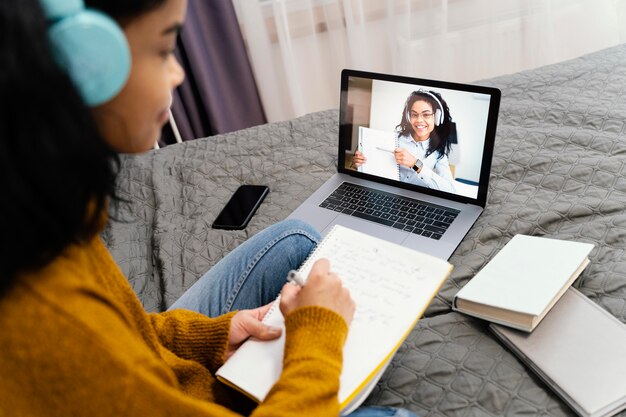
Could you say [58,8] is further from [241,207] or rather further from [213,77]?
[213,77]

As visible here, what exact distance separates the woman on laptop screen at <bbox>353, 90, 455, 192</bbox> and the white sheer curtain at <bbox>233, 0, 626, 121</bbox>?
1.21 metres

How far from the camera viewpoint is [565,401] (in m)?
0.71

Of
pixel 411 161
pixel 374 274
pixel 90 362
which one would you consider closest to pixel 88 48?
pixel 90 362

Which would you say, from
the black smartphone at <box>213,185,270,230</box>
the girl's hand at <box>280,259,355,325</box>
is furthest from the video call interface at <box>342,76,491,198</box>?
the girl's hand at <box>280,259,355,325</box>

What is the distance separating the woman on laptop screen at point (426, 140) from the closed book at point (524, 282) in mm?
255

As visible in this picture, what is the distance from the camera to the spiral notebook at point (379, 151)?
3.86ft

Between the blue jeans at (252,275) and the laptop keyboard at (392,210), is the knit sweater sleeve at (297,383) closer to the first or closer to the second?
the blue jeans at (252,275)

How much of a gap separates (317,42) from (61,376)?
2036 mm

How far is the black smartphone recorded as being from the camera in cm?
124

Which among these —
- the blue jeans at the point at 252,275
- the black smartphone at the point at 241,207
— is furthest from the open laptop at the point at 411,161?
the blue jeans at the point at 252,275

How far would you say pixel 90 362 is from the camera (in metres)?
0.46

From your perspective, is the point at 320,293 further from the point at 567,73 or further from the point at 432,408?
the point at 567,73

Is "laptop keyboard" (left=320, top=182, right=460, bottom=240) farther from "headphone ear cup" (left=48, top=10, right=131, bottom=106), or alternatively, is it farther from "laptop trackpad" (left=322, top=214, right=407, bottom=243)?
"headphone ear cup" (left=48, top=10, right=131, bottom=106)

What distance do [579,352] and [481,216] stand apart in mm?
403
